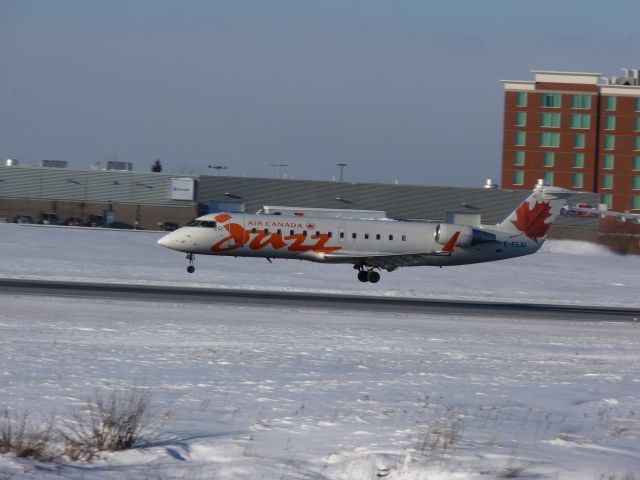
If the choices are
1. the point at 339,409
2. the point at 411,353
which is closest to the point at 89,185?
the point at 411,353

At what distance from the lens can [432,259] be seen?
38656 millimetres

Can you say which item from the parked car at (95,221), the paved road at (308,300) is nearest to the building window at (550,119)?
the parked car at (95,221)

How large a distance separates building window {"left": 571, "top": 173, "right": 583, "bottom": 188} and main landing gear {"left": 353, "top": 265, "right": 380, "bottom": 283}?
2343 inches

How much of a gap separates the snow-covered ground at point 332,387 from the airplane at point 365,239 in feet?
36.5

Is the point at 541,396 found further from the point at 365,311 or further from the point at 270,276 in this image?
the point at 270,276

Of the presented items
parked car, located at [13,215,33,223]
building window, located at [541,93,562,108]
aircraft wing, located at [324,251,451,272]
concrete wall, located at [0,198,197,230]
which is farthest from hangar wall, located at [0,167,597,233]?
aircraft wing, located at [324,251,451,272]

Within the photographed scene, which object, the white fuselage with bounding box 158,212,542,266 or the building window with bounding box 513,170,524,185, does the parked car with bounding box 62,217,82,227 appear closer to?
the white fuselage with bounding box 158,212,542,266

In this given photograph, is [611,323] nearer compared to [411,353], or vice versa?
[411,353]

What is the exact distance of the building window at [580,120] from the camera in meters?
91.7

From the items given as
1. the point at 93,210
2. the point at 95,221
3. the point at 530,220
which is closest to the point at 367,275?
the point at 530,220

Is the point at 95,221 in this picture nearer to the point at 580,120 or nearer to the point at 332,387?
the point at 580,120

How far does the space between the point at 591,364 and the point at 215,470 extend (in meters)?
11.1

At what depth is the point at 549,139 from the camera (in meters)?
92.9

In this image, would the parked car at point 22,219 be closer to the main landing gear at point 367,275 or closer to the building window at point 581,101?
the main landing gear at point 367,275
